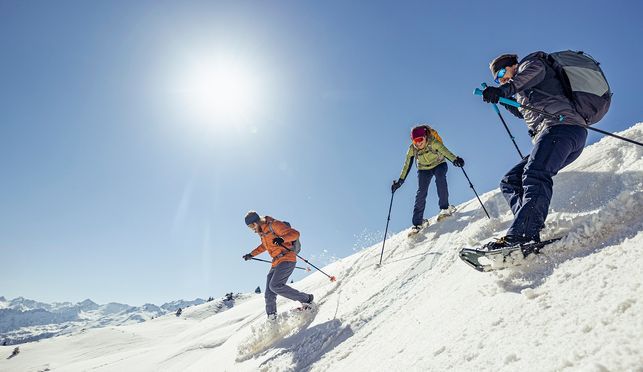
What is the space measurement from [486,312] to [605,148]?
4.51 m

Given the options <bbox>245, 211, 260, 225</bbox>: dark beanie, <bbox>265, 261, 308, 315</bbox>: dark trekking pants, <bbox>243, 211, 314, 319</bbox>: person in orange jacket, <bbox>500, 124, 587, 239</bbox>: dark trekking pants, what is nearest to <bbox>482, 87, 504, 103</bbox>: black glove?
<bbox>500, 124, 587, 239</bbox>: dark trekking pants

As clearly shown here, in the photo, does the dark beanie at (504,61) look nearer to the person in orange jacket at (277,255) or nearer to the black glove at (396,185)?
the black glove at (396,185)

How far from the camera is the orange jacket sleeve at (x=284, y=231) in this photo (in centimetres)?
802

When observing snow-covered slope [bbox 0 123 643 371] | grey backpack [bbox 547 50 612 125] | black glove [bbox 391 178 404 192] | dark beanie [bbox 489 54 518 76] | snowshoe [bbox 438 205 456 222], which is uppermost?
dark beanie [bbox 489 54 518 76]

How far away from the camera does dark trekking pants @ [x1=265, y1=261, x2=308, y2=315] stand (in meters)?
7.73

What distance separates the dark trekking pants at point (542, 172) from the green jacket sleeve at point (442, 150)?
12.9 ft

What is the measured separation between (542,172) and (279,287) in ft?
19.0

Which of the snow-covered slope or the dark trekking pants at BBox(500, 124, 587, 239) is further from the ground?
the dark trekking pants at BBox(500, 124, 587, 239)

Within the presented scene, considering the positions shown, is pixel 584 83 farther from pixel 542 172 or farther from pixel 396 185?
pixel 396 185

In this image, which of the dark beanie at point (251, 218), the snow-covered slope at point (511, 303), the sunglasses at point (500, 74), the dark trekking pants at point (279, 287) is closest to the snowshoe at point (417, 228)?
the snow-covered slope at point (511, 303)

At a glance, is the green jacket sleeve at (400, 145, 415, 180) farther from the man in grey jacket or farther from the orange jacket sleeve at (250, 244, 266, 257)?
the man in grey jacket

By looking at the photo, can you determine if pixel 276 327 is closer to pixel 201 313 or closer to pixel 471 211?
pixel 471 211

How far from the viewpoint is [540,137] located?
3.92 metres

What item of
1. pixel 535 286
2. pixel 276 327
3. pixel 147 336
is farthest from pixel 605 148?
pixel 147 336
